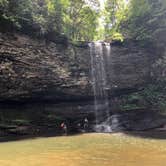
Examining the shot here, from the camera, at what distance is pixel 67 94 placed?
85.2ft

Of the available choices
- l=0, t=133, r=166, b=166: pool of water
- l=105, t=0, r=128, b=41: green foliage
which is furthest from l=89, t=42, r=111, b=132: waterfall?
l=0, t=133, r=166, b=166: pool of water

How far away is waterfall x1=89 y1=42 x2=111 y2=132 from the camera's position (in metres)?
26.8

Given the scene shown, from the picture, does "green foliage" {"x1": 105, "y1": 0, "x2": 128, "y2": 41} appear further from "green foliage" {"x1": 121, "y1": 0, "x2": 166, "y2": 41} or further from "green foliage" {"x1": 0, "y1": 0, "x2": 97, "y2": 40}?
"green foliage" {"x1": 121, "y1": 0, "x2": 166, "y2": 41}

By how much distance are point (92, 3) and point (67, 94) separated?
13.8 metres

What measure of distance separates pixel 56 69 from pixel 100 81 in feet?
15.9

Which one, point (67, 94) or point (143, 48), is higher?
point (143, 48)

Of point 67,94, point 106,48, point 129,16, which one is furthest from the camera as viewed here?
point 129,16

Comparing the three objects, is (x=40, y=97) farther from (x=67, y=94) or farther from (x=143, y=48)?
(x=143, y=48)

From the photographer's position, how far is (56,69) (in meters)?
25.4

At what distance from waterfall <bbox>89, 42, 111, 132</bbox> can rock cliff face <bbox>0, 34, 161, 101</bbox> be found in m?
0.51

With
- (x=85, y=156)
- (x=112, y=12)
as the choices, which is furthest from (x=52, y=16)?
(x=85, y=156)

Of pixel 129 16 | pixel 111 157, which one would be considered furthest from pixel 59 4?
pixel 111 157

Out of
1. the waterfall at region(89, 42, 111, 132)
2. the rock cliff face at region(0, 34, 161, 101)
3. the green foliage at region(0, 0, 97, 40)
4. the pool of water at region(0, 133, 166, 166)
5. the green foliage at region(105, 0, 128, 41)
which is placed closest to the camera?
the pool of water at region(0, 133, 166, 166)

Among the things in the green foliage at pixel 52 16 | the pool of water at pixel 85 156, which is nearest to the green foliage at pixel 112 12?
the green foliage at pixel 52 16
